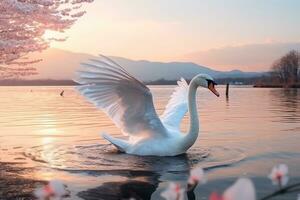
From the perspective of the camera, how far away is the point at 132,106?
800 centimetres

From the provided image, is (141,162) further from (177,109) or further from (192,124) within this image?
(177,109)

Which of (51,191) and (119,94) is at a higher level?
(51,191)

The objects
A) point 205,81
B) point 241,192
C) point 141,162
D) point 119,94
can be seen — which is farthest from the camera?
point 205,81

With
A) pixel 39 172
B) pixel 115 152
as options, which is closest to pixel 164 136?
pixel 115 152

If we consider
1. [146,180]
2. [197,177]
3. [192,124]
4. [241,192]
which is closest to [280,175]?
[197,177]

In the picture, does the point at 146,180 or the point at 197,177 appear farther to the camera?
the point at 146,180

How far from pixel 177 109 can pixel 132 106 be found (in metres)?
2.31

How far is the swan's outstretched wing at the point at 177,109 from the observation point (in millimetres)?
9812

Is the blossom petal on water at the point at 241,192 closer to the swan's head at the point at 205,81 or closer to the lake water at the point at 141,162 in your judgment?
the lake water at the point at 141,162

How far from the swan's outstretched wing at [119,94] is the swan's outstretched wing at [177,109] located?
1327 millimetres

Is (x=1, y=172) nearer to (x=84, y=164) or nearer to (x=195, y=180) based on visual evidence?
(x=84, y=164)

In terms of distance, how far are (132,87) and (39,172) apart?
6.49 feet

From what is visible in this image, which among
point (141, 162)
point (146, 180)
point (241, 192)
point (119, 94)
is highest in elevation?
point (241, 192)

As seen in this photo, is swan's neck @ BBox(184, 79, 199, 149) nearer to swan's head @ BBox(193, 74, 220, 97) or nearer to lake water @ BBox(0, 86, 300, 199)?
swan's head @ BBox(193, 74, 220, 97)
